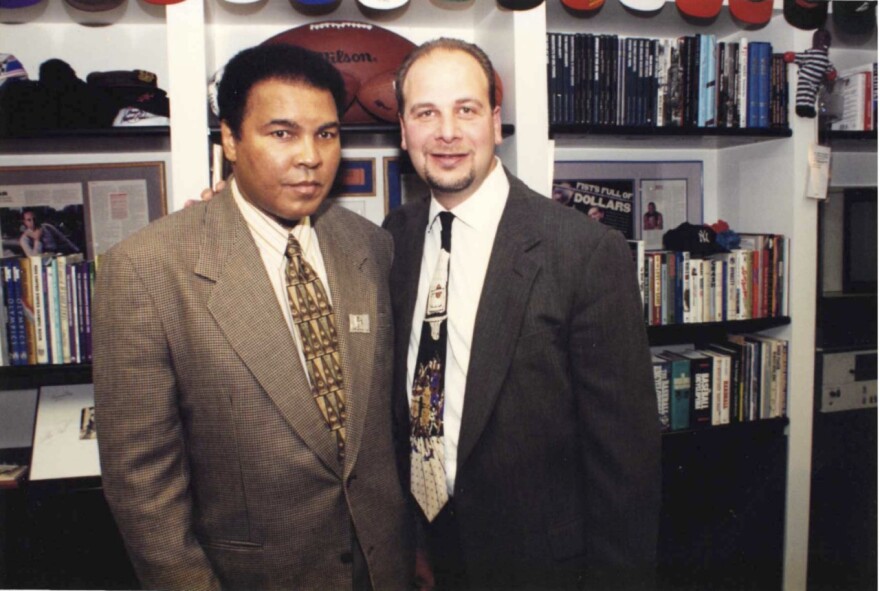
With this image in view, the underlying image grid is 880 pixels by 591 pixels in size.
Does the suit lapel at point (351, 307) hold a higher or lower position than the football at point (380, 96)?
lower

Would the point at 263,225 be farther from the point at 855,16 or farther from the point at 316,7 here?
the point at 855,16

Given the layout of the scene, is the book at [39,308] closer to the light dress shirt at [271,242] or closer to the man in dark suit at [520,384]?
the light dress shirt at [271,242]

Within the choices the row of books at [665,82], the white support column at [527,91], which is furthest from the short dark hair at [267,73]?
the row of books at [665,82]

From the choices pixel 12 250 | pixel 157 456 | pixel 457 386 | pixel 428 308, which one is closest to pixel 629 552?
pixel 457 386

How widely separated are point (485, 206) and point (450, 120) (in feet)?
0.68

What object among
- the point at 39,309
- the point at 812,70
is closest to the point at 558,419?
the point at 39,309

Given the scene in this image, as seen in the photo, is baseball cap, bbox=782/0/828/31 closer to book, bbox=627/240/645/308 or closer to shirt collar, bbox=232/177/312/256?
book, bbox=627/240/645/308

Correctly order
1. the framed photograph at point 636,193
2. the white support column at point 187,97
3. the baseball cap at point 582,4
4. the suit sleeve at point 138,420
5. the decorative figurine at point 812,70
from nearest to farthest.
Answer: the suit sleeve at point 138,420 < the white support column at point 187,97 < the baseball cap at point 582,4 < the decorative figurine at point 812,70 < the framed photograph at point 636,193

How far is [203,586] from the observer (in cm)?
116

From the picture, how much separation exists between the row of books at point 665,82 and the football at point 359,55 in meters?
0.53

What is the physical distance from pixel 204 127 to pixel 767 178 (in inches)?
76.5

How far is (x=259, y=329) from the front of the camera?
1183 millimetres

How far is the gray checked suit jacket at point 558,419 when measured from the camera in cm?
124

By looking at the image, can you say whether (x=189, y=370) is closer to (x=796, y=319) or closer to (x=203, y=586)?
(x=203, y=586)
